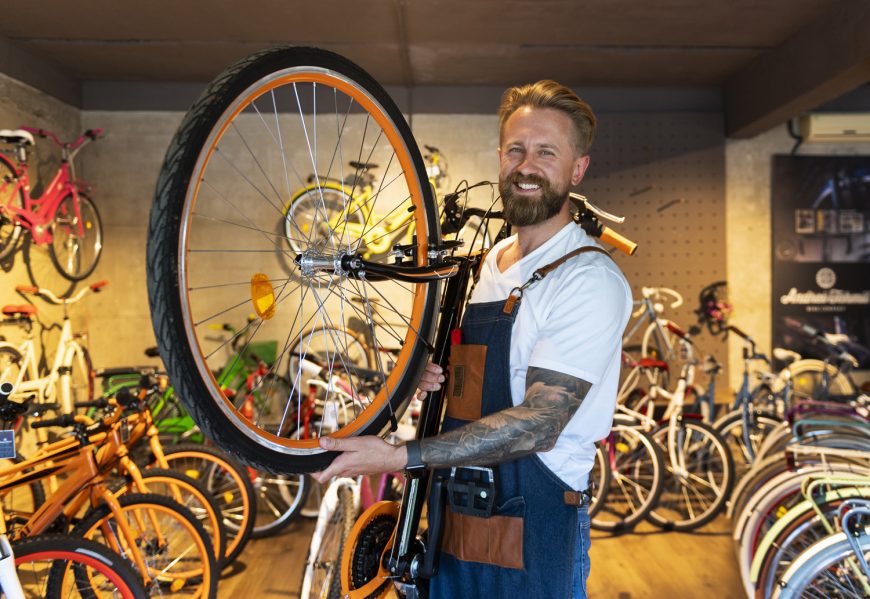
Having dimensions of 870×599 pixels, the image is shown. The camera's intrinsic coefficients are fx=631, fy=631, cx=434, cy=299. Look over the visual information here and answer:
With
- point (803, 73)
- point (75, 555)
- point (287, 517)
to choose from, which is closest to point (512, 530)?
point (75, 555)

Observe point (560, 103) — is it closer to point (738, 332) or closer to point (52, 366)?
point (738, 332)

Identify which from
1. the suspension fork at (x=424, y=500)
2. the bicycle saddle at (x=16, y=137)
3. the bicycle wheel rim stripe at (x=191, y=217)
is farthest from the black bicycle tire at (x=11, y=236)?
the suspension fork at (x=424, y=500)

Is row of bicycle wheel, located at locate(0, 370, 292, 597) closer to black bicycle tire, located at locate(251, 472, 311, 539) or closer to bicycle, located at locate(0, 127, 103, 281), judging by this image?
black bicycle tire, located at locate(251, 472, 311, 539)

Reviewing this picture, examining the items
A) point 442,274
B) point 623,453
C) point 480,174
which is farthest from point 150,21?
point 623,453

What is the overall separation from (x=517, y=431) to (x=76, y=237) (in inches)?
168

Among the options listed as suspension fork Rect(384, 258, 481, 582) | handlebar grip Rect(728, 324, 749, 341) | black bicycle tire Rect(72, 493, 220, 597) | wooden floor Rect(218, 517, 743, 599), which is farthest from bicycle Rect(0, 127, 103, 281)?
handlebar grip Rect(728, 324, 749, 341)

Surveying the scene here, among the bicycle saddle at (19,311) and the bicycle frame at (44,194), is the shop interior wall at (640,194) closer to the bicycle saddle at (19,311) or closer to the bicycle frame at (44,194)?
the bicycle frame at (44,194)

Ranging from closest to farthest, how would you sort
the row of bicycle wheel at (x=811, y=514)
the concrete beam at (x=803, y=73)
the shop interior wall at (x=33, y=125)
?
the row of bicycle wheel at (x=811, y=514) → the concrete beam at (x=803, y=73) → the shop interior wall at (x=33, y=125)

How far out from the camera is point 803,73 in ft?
12.4

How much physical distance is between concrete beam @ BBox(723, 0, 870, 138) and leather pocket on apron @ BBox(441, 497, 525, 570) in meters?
3.22

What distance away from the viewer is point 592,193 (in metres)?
4.92

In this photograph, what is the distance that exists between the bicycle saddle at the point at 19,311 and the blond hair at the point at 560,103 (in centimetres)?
351

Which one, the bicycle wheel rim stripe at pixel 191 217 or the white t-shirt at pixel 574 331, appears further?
the white t-shirt at pixel 574 331

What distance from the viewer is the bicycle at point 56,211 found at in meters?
3.68
